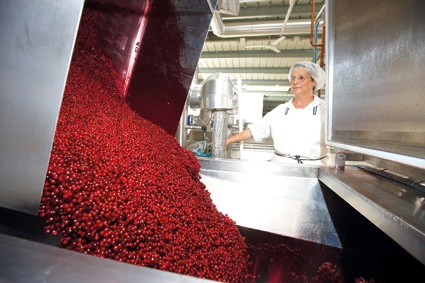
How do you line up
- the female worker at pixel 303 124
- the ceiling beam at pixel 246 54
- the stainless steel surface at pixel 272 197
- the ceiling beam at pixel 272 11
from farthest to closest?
the ceiling beam at pixel 246 54 → the ceiling beam at pixel 272 11 → the female worker at pixel 303 124 → the stainless steel surface at pixel 272 197

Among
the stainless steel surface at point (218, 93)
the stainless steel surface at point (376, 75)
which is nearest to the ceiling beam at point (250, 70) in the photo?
the stainless steel surface at point (218, 93)

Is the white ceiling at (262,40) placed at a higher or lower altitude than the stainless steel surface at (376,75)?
higher

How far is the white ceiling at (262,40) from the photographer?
3.16 meters

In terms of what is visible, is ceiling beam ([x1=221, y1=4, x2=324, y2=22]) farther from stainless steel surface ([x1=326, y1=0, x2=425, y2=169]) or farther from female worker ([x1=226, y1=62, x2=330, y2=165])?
stainless steel surface ([x1=326, y1=0, x2=425, y2=169])

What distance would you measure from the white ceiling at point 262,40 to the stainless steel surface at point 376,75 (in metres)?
1.00

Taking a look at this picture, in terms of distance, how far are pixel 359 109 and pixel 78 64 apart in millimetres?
1648

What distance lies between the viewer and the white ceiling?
3.16m

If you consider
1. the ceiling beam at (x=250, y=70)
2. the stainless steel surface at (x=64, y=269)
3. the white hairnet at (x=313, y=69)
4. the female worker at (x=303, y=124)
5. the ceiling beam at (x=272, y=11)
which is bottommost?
the stainless steel surface at (x=64, y=269)

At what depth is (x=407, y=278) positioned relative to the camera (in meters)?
0.94

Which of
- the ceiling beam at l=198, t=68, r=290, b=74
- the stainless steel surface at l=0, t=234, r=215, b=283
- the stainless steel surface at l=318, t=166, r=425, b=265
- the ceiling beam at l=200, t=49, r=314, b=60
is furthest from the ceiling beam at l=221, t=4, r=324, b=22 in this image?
the stainless steel surface at l=0, t=234, r=215, b=283

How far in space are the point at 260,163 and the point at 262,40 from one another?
14.3ft

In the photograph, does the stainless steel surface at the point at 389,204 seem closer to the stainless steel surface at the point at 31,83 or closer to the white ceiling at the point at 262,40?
the stainless steel surface at the point at 31,83

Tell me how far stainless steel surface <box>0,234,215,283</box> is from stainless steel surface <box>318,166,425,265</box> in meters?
0.57

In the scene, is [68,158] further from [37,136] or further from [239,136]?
[239,136]
